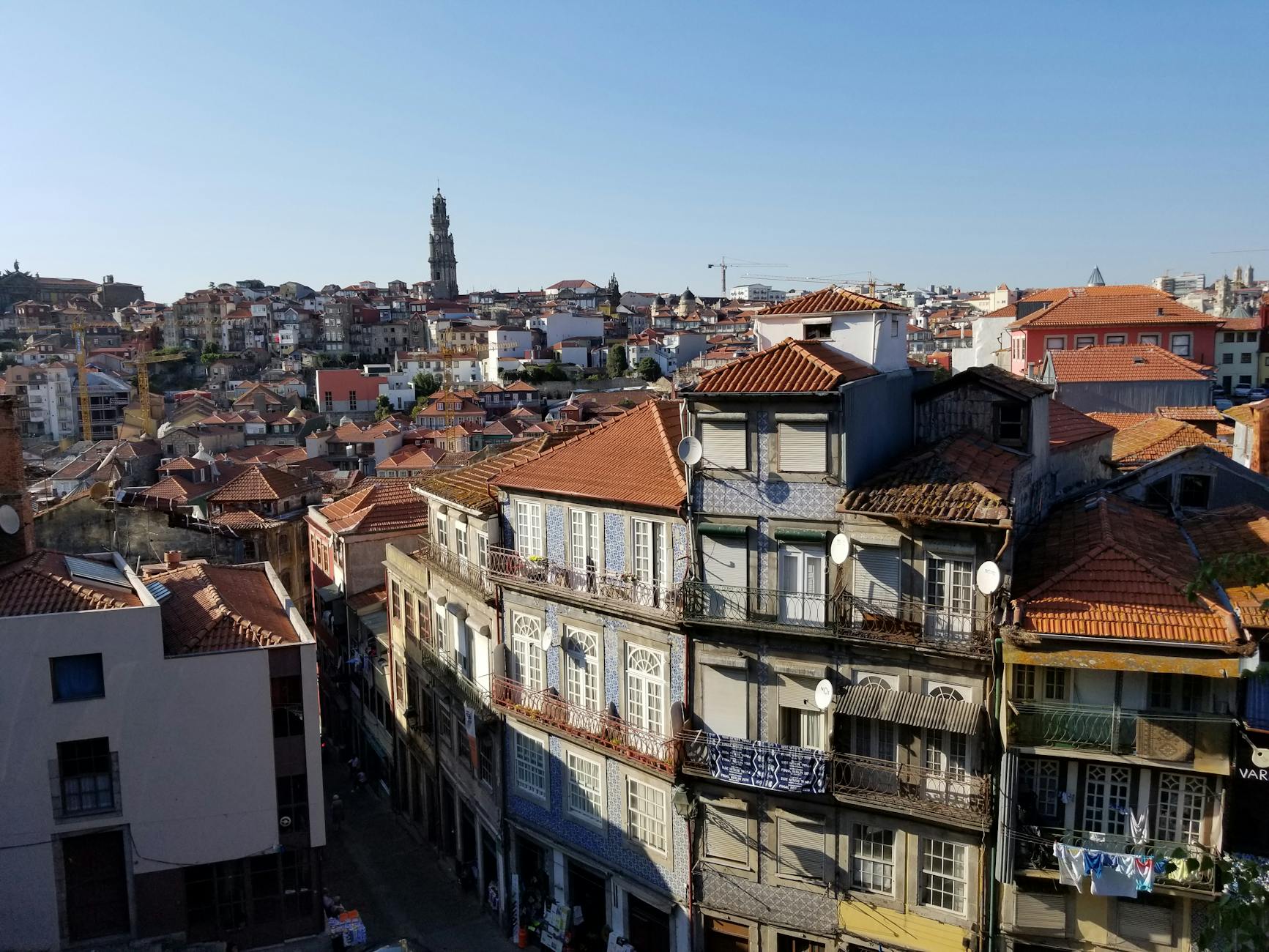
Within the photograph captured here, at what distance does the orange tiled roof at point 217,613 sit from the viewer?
21906 millimetres

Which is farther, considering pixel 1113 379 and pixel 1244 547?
pixel 1113 379

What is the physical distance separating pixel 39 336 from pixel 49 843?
17107 centimetres

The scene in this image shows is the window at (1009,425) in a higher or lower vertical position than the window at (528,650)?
higher

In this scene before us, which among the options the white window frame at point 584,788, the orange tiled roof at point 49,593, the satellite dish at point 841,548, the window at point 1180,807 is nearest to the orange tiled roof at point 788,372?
the satellite dish at point 841,548

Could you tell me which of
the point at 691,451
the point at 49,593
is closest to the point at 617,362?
the point at 691,451

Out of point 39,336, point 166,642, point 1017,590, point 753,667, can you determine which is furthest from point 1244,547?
point 39,336

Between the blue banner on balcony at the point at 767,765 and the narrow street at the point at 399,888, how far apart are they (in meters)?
9.35

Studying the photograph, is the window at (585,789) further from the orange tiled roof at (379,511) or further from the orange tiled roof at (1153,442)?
the orange tiled roof at (379,511)

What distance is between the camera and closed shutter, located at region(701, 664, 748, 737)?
21141 millimetres

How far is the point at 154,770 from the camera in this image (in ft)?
69.5

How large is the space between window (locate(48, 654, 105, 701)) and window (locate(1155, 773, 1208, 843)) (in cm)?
2040

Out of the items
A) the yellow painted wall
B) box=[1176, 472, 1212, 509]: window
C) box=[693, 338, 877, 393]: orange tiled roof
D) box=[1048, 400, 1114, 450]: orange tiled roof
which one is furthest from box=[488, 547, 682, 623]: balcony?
box=[1176, 472, 1212, 509]: window

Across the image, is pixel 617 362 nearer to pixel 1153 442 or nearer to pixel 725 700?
pixel 1153 442

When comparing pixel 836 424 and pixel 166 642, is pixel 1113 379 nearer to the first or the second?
pixel 836 424
